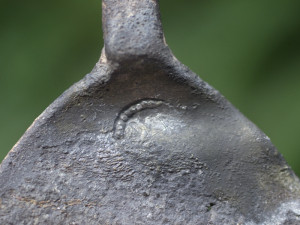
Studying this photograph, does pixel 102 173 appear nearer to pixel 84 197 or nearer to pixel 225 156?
pixel 84 197

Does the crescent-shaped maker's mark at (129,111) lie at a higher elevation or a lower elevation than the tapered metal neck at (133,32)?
lower

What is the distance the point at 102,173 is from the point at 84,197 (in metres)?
0.04

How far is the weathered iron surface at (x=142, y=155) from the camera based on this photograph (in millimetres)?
774

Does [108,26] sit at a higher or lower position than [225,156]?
higher

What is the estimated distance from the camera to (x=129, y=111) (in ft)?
2.61

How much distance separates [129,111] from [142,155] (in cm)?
6

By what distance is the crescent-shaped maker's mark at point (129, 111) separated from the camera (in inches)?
31.2

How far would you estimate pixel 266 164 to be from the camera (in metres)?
Result: 0.79

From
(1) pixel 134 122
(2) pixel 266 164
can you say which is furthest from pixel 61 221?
(2) pixel 266 164

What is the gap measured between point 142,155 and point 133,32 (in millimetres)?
146

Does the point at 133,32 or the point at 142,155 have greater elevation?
the point at 133,32

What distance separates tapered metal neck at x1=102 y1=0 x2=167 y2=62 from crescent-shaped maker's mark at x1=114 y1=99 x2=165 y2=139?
6 cm

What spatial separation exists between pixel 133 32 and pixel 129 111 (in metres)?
0.10

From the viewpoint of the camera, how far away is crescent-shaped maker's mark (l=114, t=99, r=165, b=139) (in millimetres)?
793
